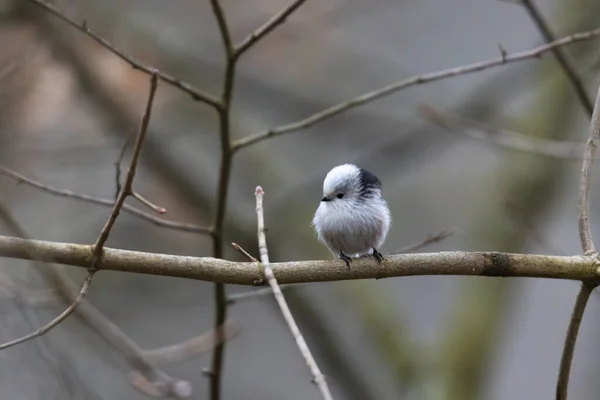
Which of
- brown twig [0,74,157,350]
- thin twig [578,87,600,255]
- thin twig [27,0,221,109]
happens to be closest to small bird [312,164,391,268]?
thin twig [27,0,221,109]

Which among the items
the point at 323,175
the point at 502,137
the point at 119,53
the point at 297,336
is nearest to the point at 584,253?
the point at 297,336

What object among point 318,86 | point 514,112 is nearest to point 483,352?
point 514,112

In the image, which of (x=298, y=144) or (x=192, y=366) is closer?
(x=192, y=366)

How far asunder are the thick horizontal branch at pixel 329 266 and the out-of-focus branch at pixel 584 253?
0.04 metres

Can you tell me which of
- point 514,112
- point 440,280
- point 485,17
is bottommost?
point 440,280

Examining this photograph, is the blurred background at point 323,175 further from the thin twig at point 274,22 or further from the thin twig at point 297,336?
the thin twig at point 297,336

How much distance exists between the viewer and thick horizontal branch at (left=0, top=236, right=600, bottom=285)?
1.59 m

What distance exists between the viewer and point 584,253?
1760mm

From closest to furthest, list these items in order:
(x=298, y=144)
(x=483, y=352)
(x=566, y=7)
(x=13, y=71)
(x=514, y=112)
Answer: (x=13, y=71) → (x=483, y=352) → (x=566, y=7) → (x=514, y=112) → (x=298, y=144)

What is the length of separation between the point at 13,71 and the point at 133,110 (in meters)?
1.56

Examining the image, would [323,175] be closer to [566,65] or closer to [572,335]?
[566,65]

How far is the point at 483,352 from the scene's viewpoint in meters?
3.55

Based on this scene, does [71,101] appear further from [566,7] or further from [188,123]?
[566,7]

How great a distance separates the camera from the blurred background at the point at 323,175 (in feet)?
11.7
